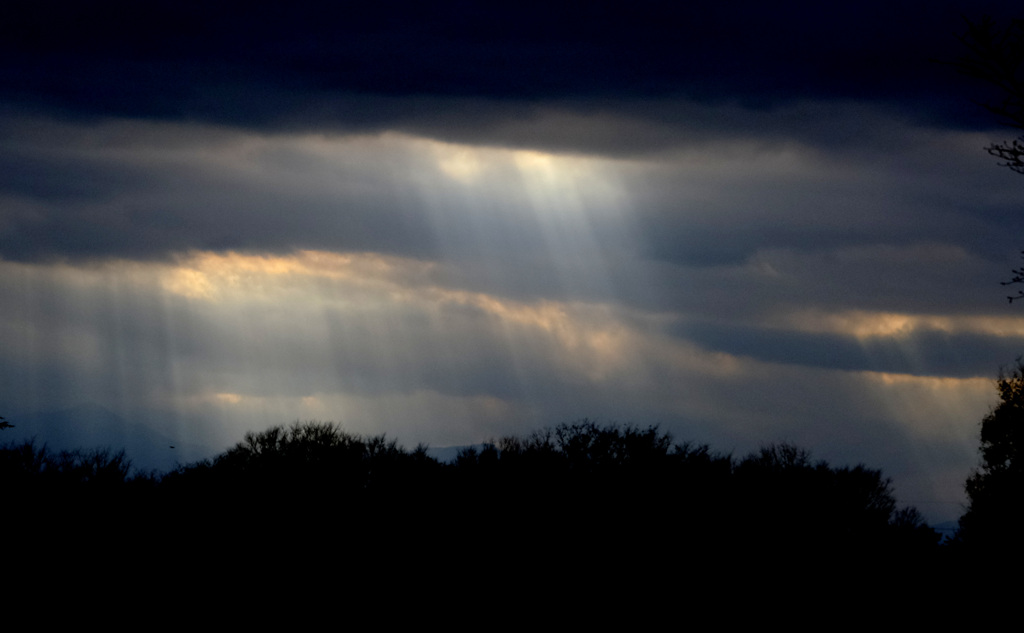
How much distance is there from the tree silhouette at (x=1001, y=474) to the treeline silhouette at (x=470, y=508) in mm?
3690

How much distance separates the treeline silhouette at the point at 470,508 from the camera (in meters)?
32.2

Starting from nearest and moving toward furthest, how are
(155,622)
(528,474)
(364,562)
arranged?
(155,622) < (364,562) < (528,474)

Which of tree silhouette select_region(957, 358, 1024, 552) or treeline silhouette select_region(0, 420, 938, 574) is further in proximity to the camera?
tree silhouette select_region(957, 358, 1024, 552)

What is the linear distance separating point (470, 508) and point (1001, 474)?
33.3 m

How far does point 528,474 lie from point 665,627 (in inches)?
547

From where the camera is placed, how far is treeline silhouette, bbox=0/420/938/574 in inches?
1268

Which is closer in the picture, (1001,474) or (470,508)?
(470,508)

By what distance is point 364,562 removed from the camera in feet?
104

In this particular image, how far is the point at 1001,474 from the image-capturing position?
171 feet

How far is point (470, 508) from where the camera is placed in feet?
119

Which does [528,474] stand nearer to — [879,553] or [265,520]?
[265,520]

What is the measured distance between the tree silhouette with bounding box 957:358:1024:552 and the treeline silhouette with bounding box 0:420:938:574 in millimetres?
3690

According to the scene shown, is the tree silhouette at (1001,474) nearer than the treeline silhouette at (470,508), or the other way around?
→ the treeline silhouette at (470,508)

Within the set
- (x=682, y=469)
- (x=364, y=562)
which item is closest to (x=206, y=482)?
(x=364, y=562)
